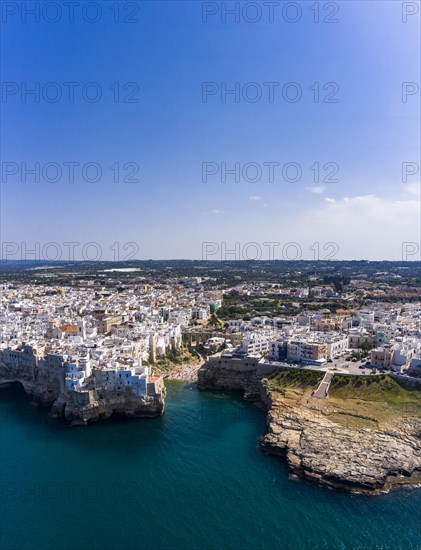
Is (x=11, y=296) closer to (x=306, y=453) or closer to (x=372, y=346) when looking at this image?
(x=372, y=346)

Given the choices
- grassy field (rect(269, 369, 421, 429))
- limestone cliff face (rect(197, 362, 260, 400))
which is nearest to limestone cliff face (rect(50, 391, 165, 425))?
limestone cliff face (rect(197, 362, 260, 400))

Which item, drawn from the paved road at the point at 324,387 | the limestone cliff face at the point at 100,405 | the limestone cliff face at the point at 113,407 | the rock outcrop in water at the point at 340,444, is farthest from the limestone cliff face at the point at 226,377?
the limestone cliff face at the point at 113,407

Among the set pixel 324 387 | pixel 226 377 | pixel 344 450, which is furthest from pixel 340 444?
pixel 226 377

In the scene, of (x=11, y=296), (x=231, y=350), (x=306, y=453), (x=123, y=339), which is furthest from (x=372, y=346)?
(x=11, y=296)

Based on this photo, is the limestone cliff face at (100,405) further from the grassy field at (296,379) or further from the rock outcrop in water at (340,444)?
the grassy field at (296,379)

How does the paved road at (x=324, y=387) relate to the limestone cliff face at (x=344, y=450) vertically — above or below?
above

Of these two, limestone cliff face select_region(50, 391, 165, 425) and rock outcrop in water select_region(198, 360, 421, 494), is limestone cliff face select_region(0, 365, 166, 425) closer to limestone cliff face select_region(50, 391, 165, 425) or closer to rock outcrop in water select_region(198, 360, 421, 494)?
limestone cliff face select_region(50, 391, 165, 425)

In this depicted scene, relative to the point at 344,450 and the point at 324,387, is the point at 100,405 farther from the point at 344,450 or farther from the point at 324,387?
the point at 324,387
